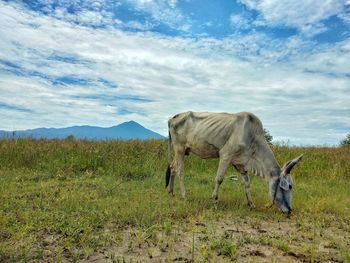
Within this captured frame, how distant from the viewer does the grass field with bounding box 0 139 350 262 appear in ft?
17.2

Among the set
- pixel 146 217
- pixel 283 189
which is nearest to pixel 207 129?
pixel 283 189

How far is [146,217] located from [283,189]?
3.31 metres

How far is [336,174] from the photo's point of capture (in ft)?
47.1

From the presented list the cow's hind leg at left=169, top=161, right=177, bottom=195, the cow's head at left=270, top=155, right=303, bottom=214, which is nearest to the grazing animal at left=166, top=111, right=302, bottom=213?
the cow's head at left=270, top=155, right=303, bottom=214

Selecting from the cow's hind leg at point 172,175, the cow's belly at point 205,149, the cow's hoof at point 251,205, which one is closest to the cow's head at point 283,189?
the cow's hoof at point 251,205

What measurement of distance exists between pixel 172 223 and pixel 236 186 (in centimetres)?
538

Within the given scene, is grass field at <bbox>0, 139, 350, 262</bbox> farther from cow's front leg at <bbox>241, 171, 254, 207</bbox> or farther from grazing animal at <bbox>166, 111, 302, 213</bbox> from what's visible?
grazing animal at <bbox>166, 111, 302, 213</bbox>

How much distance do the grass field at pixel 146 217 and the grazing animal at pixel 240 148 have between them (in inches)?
22.7

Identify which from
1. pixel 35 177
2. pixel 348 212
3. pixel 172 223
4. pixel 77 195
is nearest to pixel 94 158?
pixel 35 177

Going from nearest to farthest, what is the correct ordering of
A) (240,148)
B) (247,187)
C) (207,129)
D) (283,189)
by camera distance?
(283,189) → (240,148) → (247,187) → (207,129)

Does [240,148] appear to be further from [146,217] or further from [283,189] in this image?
[146,217]

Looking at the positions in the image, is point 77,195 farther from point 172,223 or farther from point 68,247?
point 68,247

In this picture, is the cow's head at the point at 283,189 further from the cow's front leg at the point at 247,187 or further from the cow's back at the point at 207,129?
the cow's back at the point at 207,129

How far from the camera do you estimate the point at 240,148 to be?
868 centimetres
